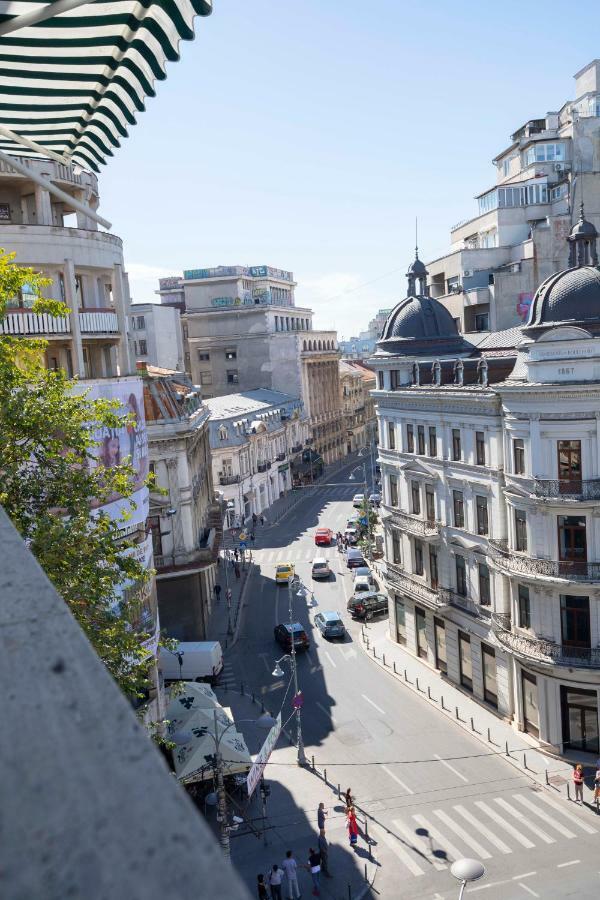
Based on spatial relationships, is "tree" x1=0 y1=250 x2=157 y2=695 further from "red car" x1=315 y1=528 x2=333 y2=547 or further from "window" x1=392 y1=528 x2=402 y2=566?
"red car" x1=315 y1=528 x2=333 y2=547

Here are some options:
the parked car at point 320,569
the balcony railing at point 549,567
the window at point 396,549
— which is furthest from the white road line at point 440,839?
the parked car at point 320,569

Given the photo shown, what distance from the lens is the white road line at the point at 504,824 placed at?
2808cm

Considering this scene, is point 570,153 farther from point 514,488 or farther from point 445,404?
point 514,488

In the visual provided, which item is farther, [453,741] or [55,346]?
[453,741]

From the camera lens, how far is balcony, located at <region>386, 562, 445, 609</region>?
43562mm

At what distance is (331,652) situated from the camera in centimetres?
4941

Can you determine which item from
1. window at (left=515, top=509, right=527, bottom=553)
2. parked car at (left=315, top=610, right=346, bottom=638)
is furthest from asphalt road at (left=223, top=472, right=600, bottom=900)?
window at (left=515, top=509, right=527, bottom=553)

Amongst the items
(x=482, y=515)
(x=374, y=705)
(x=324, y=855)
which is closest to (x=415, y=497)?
(x=482, y=515)

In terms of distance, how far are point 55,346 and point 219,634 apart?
27958mm

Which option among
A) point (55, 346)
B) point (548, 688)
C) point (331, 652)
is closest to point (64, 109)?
point (55, 346)

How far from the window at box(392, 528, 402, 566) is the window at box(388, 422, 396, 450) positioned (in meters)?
4.88

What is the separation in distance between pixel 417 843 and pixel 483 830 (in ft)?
8.10

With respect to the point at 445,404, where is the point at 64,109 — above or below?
above

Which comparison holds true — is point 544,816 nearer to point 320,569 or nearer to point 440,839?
point 440,839
